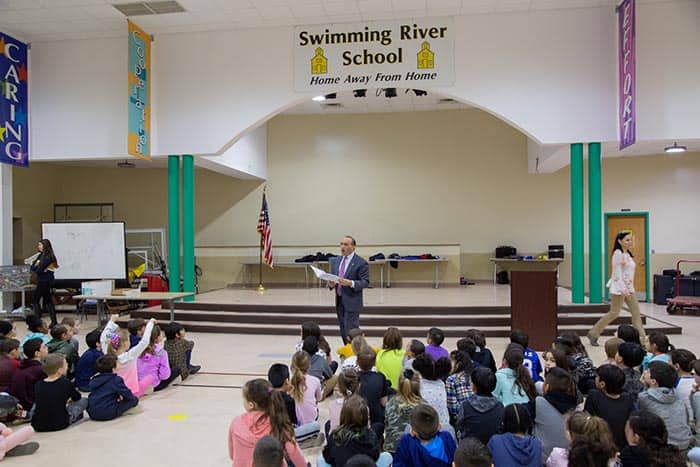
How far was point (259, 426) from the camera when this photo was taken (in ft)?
9.56

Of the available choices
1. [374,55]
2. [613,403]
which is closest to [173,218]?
[374,55]

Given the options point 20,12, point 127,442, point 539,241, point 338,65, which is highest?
point 20,12

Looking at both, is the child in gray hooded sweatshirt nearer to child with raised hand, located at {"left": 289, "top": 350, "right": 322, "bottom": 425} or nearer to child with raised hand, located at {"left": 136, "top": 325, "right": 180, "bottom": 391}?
child with raised hand, located at {"left": 289, "top": 350, "right": 322, "bottom": 425}

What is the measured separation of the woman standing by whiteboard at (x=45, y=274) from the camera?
29.4 feet

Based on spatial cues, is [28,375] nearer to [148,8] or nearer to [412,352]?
[412,352]

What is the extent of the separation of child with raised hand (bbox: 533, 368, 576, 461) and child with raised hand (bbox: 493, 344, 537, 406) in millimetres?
277

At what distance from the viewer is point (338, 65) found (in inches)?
382

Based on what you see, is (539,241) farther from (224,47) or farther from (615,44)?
(224,47)

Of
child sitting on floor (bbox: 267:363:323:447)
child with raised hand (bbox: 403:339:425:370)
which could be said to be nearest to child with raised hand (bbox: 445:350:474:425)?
child with raised hand (bbox: 403:339:425:370)

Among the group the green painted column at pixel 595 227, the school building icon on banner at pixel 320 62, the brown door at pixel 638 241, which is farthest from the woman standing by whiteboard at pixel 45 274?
the brown door at pixel 638 241

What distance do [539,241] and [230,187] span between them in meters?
8.33

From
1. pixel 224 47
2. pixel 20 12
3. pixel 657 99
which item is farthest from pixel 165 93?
pixel 657 99

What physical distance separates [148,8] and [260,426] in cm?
833

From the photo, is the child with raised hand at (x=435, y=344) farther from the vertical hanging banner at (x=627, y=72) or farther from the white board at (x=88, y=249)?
the white board at (x=88, y=249)
